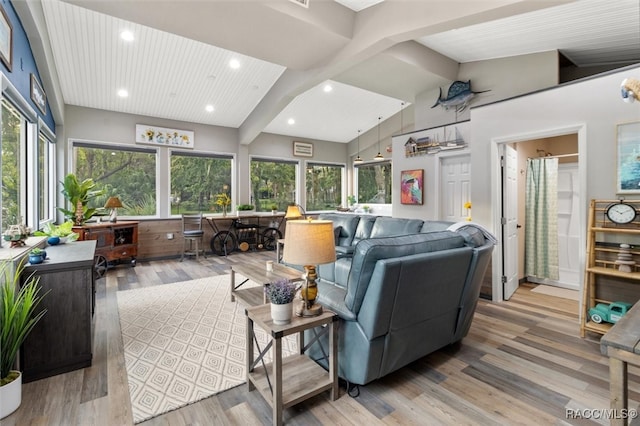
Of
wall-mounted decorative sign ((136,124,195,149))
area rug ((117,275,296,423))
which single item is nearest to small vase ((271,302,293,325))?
area rug ((117,275,296,423))

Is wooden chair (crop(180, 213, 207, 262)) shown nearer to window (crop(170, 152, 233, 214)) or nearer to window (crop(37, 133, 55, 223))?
window (crop(170, 152, 233, 214))

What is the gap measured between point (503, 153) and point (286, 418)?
155 inches

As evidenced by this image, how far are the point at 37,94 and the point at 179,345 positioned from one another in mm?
3579

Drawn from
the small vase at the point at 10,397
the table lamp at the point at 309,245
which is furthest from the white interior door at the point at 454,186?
the small vase at the point at 10,397

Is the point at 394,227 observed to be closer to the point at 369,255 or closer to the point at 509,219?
the point at 509,219

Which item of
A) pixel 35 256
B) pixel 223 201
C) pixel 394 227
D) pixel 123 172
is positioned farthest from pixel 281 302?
pixel 123 172

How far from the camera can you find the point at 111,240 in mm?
5312

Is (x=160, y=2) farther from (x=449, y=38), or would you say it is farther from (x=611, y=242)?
(x=611, y=242)

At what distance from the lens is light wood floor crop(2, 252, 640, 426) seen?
187cm

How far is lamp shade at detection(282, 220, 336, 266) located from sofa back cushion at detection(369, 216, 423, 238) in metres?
2.56

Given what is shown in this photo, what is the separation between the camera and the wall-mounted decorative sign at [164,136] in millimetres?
6301

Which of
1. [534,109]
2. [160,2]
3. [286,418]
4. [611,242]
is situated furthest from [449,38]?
[286,418]

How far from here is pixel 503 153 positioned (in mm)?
4031

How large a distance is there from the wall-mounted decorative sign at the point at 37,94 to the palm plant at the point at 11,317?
8.52 ft
